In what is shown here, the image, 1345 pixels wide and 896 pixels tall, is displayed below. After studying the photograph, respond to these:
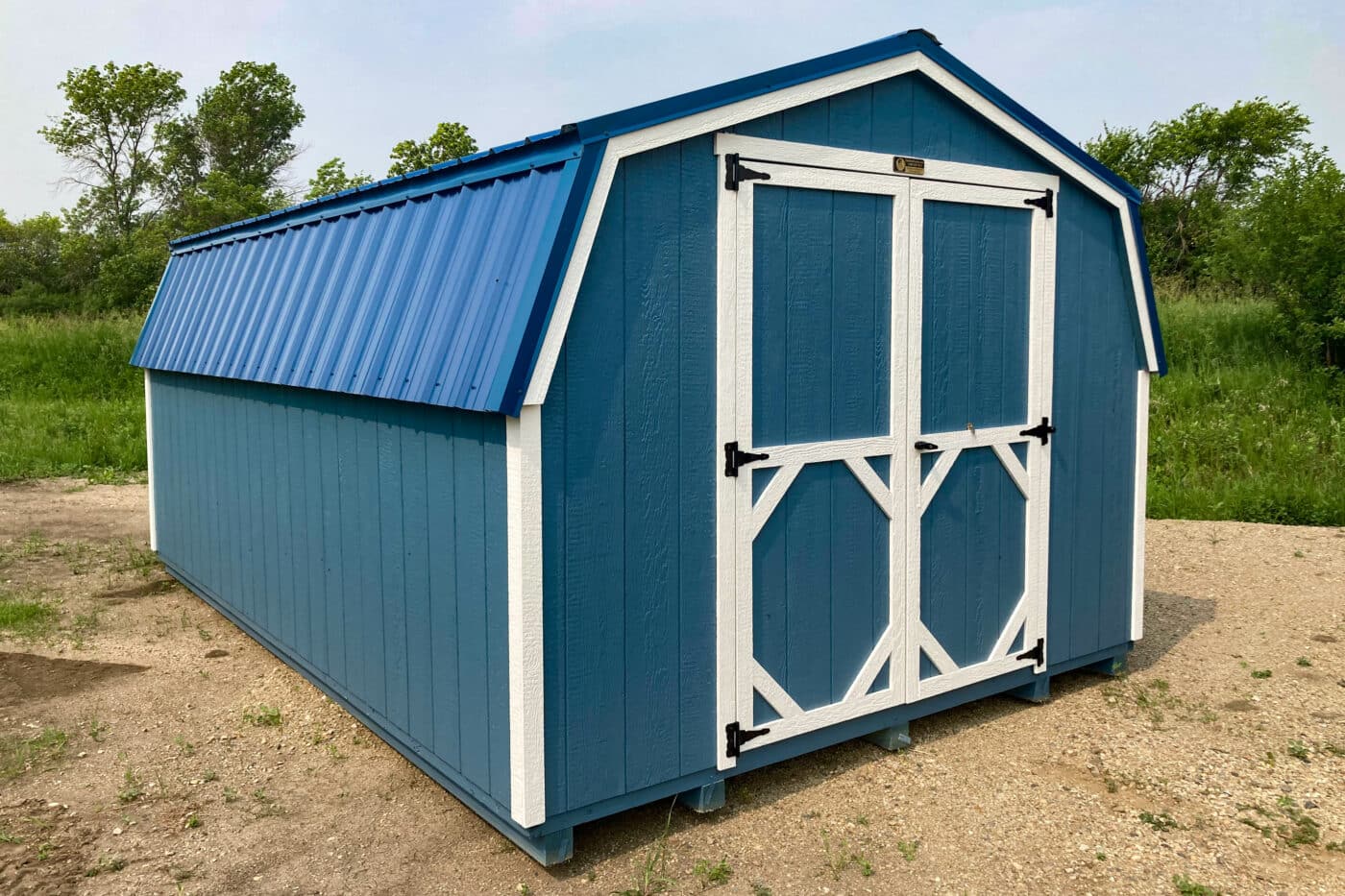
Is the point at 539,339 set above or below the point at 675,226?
below

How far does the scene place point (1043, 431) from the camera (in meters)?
5.48

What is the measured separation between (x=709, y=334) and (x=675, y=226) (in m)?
0.43

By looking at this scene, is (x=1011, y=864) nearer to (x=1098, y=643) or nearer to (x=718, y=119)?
Result: (x=1098, y=643)

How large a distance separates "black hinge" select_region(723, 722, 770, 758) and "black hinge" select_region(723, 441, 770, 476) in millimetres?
1012

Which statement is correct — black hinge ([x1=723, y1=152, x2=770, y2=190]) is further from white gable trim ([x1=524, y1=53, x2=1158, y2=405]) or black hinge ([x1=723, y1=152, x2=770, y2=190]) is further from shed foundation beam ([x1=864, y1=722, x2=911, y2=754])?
shed foundation beam ([x1=864, y1=722, x2=911, y2=754])

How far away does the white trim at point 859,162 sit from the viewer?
14.0 ft

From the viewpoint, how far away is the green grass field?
10.7 meters

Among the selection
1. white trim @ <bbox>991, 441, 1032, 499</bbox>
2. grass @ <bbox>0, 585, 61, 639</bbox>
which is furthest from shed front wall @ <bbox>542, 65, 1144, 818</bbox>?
grass @ <bbox>0, 585, 61, 639</bbox>

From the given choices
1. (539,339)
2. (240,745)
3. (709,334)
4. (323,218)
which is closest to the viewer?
(539,339)

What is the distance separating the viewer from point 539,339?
3.65m

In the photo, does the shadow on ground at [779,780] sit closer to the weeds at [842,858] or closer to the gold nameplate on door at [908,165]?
the weeds at [842,858]

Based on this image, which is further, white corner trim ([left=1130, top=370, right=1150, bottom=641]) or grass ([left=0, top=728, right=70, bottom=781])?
white corner trim ([left=1130, top=370, right=1150, bottom=641])

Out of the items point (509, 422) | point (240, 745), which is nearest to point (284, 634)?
point (240, 745)

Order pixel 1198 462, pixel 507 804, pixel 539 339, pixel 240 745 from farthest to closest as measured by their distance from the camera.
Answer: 1. pixel 1198 462
2. pixel 240 745
3. pixel 507 804
4. pixel 539 339
